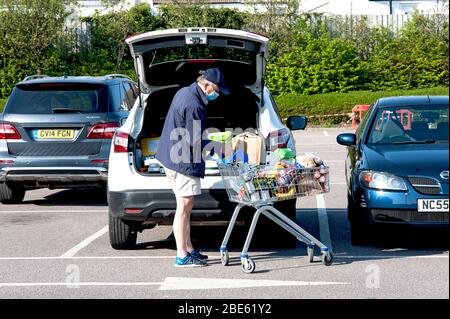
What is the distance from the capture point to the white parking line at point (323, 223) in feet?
33.6

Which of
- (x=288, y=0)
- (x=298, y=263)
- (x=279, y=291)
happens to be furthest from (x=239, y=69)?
(x=288, y=0)

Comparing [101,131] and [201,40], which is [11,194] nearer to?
[101,131]

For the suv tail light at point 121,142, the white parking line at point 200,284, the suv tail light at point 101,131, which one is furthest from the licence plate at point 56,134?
the white parking line at point 200,284

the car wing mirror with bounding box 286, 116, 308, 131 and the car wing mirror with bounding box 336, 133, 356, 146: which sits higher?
the car wing mirror with bounding box 286, 116, 308, 131

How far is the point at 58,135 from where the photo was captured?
12.7m

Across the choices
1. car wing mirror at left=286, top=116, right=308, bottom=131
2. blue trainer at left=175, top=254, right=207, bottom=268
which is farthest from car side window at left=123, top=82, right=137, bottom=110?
blue trainer at left=175, top=254, right=207, bottom=268

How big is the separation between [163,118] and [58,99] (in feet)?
9.89

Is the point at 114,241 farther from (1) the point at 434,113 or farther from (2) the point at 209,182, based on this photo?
(1) the point at 434,113

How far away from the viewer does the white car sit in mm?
9102

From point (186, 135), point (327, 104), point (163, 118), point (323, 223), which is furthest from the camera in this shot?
point (327, 104)

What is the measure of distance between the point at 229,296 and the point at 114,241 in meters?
2.46

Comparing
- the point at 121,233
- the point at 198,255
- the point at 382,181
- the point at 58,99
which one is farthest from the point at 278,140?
the point at 58,99

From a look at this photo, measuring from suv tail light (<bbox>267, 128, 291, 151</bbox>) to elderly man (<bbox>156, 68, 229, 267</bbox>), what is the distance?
83 centimetres

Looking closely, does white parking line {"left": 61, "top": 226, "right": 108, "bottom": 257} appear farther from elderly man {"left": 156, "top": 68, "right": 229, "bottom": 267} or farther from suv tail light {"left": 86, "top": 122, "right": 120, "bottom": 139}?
suv tail light {"left": 86, "top": 122, "right": 120, "bottom": 139}
